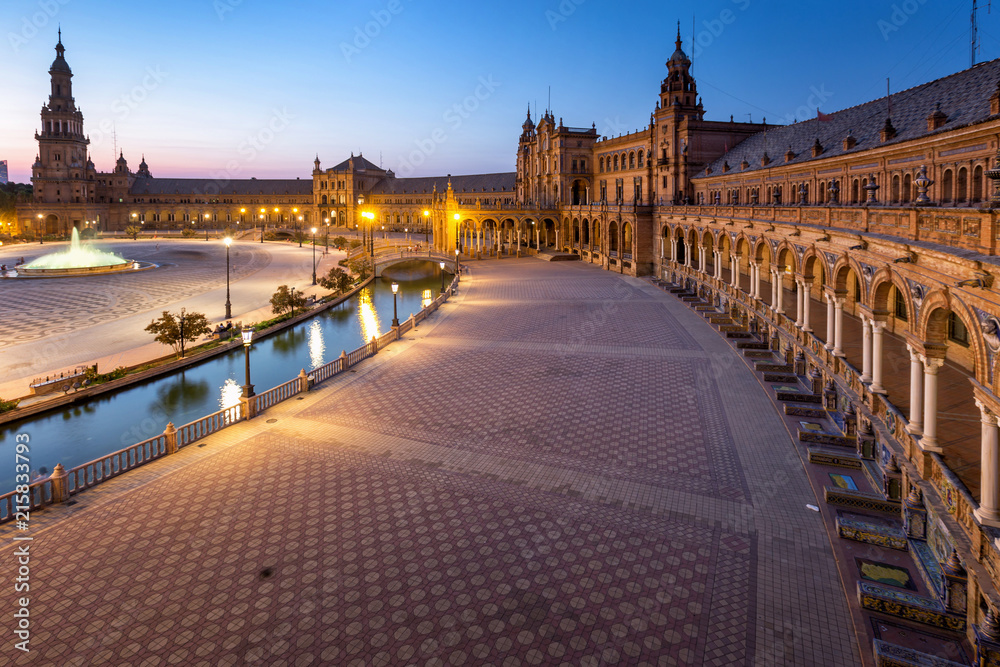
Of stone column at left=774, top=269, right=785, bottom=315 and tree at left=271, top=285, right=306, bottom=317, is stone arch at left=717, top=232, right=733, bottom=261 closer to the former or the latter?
stone column at left=774, top=269, right=785, bottom=315

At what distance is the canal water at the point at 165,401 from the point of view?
67.6 feet

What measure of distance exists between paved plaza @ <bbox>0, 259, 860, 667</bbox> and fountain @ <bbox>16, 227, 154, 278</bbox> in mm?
55870

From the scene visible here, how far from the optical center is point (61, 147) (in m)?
113

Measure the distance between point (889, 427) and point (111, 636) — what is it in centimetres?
1592

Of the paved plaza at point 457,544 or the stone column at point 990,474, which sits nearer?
the paved plaza at point 457,544

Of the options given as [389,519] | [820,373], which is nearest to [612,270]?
[820,373]

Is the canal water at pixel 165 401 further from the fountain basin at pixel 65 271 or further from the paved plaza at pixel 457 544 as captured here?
the fountain basin at pixel 65 271

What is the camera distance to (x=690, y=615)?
9.84 m

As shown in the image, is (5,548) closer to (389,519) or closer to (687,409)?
(389,519)

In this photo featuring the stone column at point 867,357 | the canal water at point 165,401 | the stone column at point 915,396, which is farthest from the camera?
the canal water at point 165,401

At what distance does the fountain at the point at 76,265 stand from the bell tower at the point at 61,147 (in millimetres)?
54318

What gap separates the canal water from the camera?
67.6 feet

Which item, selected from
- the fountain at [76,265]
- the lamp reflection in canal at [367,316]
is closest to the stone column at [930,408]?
the lamp reflection in canal at [367,316]

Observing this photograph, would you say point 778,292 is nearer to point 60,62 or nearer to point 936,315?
point 936,315
